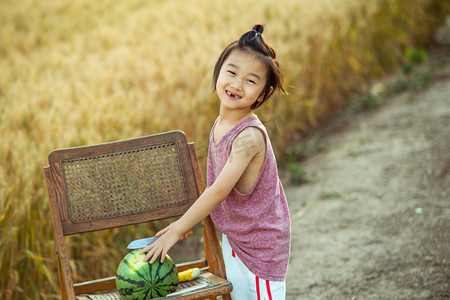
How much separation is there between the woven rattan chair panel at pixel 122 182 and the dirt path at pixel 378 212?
3.77 ft

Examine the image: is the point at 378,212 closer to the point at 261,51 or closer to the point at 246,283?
the point at 246,283

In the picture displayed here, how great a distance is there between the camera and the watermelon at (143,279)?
6.23 ft

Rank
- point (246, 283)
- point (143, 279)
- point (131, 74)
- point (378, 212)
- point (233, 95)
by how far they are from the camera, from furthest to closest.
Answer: point (131, 74) < point (378, 212) < point (246, 283) < point (233, 95) < point (143, 279)

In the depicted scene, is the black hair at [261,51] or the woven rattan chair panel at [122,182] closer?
the black hair at [261,51]

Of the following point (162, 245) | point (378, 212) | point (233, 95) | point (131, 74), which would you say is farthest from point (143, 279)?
point (131, 74)

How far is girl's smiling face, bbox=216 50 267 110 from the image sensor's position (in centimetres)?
197

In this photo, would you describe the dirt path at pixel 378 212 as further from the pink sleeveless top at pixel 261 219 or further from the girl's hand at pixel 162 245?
the girl's hand at pixel 162 245

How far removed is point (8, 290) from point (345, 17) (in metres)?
4.97

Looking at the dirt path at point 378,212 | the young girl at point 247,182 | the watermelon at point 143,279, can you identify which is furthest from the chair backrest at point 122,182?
the dirt path at point 378,212

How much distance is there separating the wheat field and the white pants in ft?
3.33

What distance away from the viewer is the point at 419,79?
20.6ft

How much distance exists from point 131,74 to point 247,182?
3160 millimetres

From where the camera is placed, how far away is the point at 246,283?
84.3 inches

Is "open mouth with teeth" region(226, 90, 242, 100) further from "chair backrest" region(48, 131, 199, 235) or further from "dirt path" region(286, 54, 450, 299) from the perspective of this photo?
"dirt path" region(286, 54, 450, 299)
